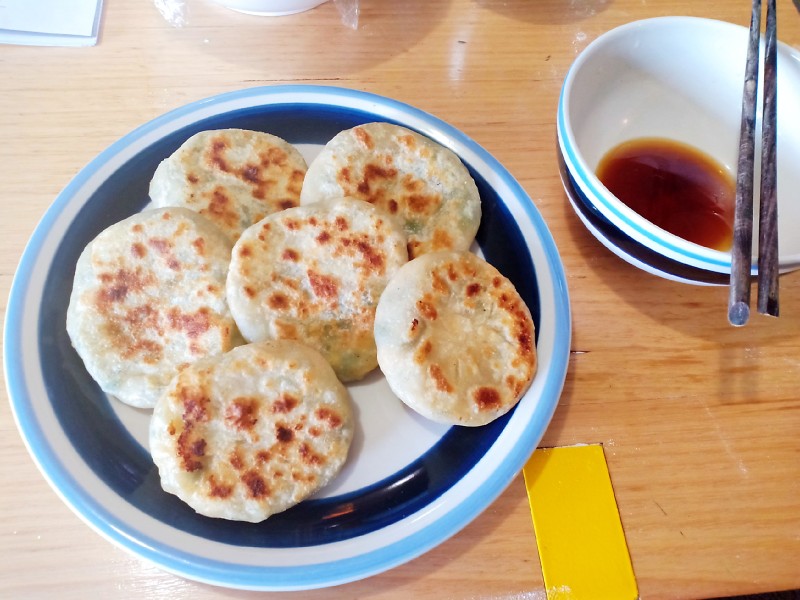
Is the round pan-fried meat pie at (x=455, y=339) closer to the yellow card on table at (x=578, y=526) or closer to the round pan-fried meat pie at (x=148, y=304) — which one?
the yellow card on table at (x=578, y=526)

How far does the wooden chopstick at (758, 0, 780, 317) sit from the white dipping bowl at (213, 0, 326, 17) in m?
1.03

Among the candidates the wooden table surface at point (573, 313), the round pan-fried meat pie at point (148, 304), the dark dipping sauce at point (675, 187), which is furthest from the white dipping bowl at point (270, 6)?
the dark dipping sauce at point (675, 187)

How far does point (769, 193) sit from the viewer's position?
0.98m

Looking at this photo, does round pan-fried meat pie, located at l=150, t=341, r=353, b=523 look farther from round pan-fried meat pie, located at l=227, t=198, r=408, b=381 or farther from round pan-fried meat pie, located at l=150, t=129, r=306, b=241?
round pan-fried meat pie, located at l=150, t=129, r=306, b=241

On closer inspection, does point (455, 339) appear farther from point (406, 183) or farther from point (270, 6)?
point (270, 6)

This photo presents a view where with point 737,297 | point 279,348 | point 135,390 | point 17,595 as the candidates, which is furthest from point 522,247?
point 17,595

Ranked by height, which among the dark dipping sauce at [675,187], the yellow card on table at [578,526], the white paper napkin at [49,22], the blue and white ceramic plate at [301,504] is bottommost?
the yellow card on table at [578,526]

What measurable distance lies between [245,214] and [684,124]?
96 centimetres

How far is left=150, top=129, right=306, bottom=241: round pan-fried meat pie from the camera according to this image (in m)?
1.08

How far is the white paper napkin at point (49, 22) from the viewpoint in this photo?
1426 millimetres

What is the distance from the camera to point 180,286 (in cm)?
99

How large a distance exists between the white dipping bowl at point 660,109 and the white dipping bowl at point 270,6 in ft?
2.39

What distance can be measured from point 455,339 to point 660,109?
0.77m

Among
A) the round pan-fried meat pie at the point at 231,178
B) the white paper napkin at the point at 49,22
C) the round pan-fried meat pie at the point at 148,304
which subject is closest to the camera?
the round pan-fried meat pie at the point at 148,304
